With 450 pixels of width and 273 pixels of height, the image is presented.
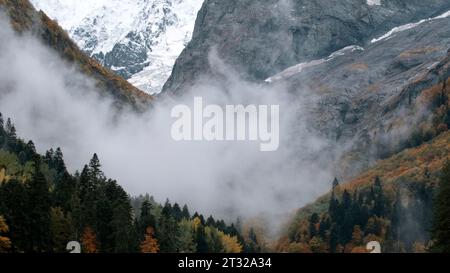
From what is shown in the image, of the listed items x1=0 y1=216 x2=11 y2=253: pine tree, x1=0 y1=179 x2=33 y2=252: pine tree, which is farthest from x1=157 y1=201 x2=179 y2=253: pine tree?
x1=0 y1=216 x2=11 y2=253: pine tree

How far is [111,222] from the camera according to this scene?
11050 centimetres

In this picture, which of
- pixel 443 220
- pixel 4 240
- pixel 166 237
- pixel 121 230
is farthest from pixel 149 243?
pixel 443 220

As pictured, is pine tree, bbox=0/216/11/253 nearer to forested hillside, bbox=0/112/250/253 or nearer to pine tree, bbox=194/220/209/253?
forested hillside, bbox=0/112/250/253

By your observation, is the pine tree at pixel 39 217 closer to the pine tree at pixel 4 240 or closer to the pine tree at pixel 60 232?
the pine tree at pixel 60 232

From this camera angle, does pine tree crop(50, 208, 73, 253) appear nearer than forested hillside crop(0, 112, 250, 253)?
No

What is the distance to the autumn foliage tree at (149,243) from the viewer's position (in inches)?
4394

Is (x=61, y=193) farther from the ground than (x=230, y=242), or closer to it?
farther from the ground

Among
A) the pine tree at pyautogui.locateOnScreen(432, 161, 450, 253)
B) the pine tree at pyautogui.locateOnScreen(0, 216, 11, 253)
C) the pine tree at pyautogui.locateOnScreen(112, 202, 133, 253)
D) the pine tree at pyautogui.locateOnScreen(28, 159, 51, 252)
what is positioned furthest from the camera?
the pine tree at pyautogui.locateOnScreen(112, 202, 133, 253)

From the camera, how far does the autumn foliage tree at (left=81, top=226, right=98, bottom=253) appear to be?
105 meters

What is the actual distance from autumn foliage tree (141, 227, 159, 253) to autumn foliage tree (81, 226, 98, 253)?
7245 mm
